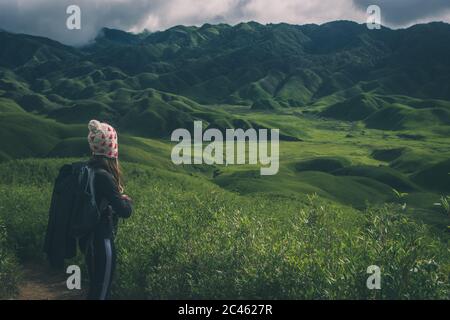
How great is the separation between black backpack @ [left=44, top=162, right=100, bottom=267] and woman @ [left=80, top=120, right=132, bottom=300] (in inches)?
5.9

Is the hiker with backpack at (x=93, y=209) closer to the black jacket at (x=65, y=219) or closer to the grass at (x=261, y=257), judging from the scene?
→ the black jacket at (x=65, y=219)

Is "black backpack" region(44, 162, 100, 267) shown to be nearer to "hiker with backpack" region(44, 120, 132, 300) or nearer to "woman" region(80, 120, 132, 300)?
"hiker with backpack" region(44, 120, 132, 300)

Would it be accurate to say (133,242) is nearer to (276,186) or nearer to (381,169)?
(276,186)

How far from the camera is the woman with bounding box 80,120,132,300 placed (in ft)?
30.9

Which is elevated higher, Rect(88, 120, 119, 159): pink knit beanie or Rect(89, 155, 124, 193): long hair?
Rect(88, 120, 119, 159): pink knit beanie

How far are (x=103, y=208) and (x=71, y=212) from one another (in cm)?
56

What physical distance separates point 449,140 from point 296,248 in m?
158

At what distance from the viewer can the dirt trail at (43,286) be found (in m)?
12.3

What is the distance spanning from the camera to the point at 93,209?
933 cm

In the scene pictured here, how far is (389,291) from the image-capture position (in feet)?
30.8
